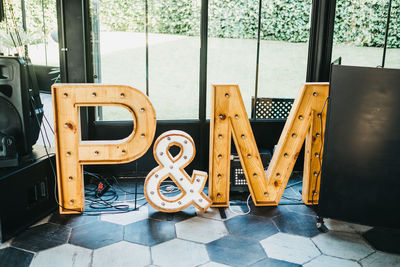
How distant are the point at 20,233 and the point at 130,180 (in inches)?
52.6

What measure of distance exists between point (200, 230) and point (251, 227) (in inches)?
16.6

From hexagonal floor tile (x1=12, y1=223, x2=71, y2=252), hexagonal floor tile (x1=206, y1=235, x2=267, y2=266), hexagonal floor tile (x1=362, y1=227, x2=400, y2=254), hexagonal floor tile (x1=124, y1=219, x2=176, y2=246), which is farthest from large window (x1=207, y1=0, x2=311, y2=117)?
hexagonal floor tile (x1=12, y1=223, x2=71, y2=252)

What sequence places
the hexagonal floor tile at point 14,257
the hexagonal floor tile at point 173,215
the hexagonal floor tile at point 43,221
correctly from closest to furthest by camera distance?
the hexagonal floor tile at point 14,257 < the hexagonal floor tile at point 43,221 < the hexagonal floor tile at point 173,215

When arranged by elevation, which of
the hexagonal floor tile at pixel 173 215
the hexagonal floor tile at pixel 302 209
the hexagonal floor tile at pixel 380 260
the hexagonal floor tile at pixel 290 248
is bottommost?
the hexagonal floor tile at pixel 380 260

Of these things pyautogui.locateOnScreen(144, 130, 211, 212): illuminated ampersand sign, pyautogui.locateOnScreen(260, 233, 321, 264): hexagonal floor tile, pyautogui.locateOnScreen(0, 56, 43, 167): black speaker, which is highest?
pyautogui.locateOnScreen(0, 56, 43, 167): black speaker

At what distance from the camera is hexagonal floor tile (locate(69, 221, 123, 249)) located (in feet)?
8.68

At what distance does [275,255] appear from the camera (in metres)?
2.54

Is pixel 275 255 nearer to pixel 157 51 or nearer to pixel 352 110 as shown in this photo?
pixel 352 110

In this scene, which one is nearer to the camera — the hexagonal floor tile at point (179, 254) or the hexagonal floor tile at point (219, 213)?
the hexagonal floor tile at point (179, 254)

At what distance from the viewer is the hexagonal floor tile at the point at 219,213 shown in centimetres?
310

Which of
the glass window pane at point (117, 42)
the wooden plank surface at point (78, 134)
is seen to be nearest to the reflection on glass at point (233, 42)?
the glass window pane at point (117, 42)

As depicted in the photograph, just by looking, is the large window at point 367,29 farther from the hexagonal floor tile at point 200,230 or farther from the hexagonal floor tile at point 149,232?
the hexagonal floor tile at point 149,232

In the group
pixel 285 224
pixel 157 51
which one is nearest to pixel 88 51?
pixel 157 51

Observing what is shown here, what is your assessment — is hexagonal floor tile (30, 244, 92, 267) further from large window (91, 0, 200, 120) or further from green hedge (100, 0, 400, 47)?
green hedge (100, 0, 400, 47)
